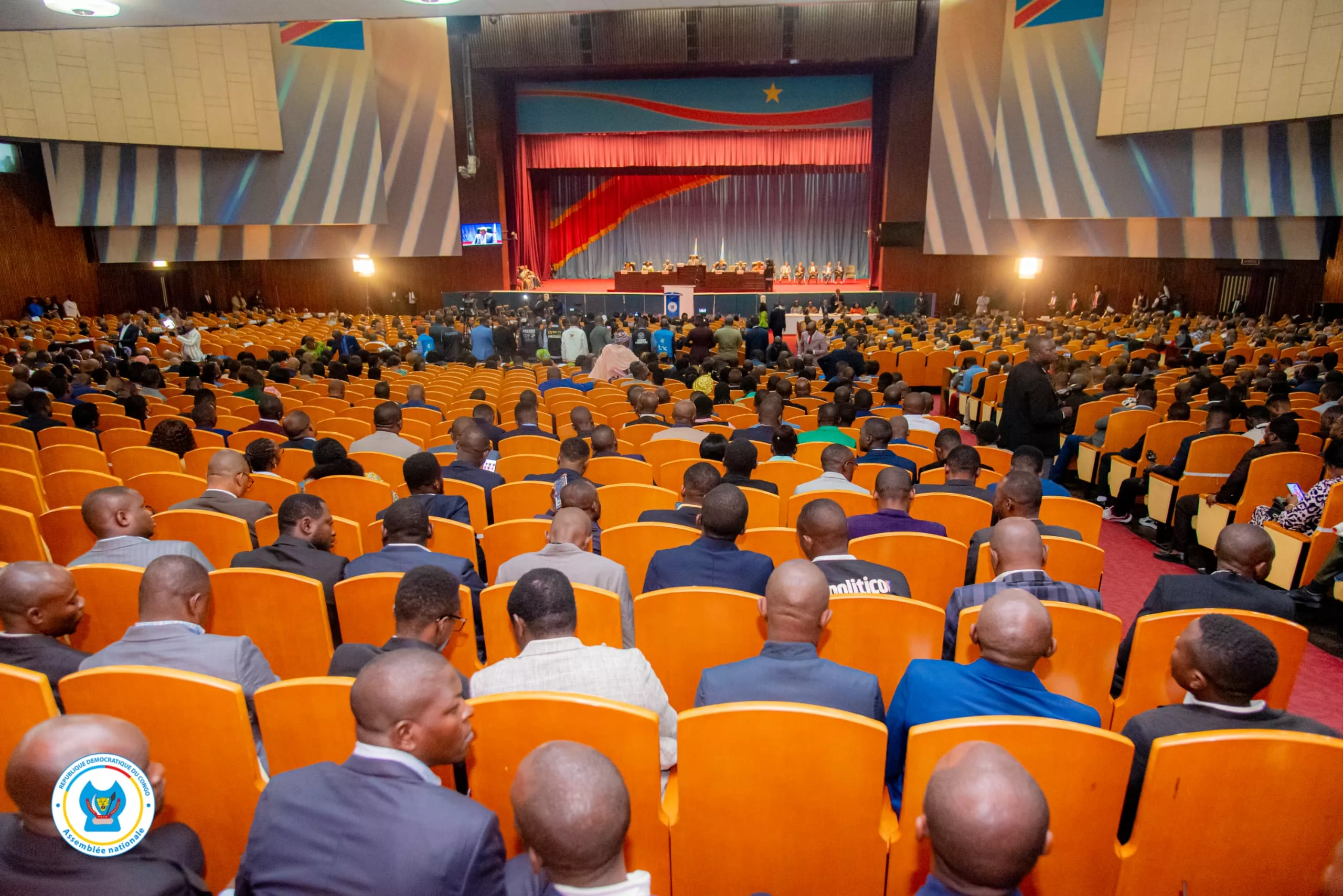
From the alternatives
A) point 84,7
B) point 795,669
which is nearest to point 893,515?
point 795,669

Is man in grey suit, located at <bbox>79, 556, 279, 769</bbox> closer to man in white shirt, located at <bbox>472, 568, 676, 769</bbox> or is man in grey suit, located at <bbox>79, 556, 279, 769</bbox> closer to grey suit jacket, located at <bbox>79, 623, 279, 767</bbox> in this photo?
grey suit jacket, located at <bbox>79, 623, 279, 767</bbox>

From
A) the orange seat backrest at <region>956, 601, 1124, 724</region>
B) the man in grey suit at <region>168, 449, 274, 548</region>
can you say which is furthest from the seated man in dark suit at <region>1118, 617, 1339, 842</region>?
the man in grey suit at <region>168, 449, 274, 548</region>

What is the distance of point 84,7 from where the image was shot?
18.2ft

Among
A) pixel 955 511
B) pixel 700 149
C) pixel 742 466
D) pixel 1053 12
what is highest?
pixel 1053 12

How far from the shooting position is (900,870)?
2092 millimetres

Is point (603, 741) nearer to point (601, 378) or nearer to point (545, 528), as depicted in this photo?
point (545, 528)

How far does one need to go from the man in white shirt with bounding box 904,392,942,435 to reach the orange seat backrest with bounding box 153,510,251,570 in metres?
4.96

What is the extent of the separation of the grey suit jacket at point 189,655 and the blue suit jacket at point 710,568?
1.47 m

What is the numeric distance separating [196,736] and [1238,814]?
107 inches

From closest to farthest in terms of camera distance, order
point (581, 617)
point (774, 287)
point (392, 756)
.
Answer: point (392, 756) < point (581, 617) < point (774, 287)

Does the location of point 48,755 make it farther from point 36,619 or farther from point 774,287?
point 774,287

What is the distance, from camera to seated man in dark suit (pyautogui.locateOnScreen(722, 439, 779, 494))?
4.32 meters

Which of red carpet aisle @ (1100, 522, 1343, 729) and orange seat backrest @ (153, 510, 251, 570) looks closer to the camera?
orange seat backrest @ (153, 510, 251, 570)

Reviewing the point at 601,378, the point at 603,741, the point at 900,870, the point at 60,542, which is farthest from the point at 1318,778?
the point at 601,378
